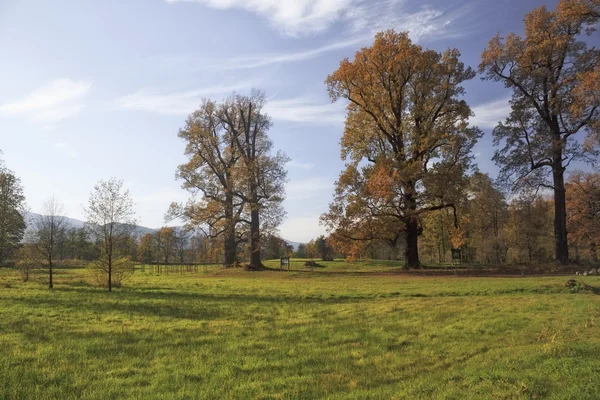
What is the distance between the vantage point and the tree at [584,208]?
39425mm

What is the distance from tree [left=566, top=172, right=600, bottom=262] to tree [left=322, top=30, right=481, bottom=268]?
21.2m

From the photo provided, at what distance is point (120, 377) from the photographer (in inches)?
246

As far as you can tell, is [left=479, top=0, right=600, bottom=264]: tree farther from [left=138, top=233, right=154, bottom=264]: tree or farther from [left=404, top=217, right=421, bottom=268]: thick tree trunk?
[left=138, top=233, right=154, bottom=264]: tree

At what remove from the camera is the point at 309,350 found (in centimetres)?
779

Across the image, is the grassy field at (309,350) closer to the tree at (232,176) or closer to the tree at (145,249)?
the tree at (232,176)

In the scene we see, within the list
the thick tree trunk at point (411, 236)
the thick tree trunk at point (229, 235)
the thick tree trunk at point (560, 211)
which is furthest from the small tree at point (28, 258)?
the thick tree trunk at point (560, 211)

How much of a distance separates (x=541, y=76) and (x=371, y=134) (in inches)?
485

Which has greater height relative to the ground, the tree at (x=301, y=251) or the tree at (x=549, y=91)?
the tree at (x=549, y=91)

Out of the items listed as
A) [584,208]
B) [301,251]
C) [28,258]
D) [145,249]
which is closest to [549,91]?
[584,208]

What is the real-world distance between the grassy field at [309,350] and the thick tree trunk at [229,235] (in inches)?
875

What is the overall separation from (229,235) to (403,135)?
751 inches

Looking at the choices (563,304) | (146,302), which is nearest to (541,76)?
(563,304)

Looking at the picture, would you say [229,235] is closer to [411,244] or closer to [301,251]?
[411,244]

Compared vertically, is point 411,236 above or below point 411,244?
above
